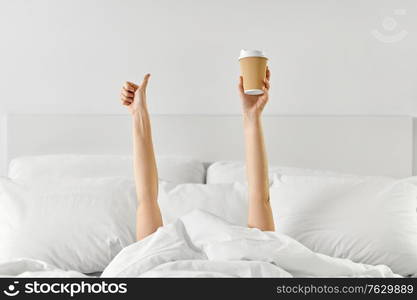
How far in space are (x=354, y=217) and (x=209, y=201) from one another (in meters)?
0.52

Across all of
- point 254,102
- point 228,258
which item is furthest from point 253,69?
point 228,258

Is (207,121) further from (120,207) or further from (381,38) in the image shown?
(381,38)

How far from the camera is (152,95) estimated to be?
2525 millimetres

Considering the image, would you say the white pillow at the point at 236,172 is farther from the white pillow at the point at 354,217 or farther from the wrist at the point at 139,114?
the wrist at the point at 139,114

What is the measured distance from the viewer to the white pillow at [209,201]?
2.05m

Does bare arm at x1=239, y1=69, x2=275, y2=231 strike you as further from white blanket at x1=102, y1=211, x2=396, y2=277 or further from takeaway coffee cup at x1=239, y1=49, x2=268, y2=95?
white blanket at x1=102, y1=211, x2=396, y2=277

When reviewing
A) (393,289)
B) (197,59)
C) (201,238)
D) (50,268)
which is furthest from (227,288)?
(197,59)

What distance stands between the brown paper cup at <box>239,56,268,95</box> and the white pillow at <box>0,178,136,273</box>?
601 millimetres

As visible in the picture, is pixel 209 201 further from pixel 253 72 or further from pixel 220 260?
pixel 220 260

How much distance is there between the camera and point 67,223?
76.1 inches

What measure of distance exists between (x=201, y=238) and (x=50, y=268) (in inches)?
17.2

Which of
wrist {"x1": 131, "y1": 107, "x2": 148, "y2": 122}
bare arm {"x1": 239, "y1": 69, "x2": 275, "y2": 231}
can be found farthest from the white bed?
wrist {"x1": 131, "y1": 107, "x2": 148, "y2": 122}

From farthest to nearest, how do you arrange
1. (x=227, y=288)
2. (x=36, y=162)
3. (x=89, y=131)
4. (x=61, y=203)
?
(x=89, y=131) → (x=36, y=162) → (x=61, y=203) → (x=227, y=288)

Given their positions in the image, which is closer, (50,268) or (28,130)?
(50,268)
